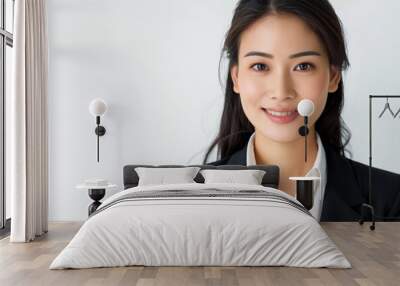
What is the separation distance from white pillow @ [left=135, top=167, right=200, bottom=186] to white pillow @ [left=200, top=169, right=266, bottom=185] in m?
0.22

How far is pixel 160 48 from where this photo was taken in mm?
7188

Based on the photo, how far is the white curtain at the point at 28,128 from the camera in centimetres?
584

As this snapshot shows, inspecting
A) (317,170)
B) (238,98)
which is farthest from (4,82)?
(317,170)

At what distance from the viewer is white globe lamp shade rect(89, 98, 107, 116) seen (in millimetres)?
6945

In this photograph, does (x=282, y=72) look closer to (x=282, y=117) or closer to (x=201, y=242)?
(x=282, y=117)

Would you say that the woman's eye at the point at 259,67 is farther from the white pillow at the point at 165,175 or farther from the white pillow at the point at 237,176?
the white pillow at the point at 165,175

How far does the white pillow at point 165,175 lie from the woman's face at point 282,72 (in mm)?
964

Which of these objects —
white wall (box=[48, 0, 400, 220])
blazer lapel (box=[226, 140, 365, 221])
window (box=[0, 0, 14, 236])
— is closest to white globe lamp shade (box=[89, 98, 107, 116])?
white wall (box=[48, 0, 400, 220])

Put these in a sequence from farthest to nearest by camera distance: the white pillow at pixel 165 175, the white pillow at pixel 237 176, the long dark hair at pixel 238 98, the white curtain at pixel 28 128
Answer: the long dark hair at pixel 238 98 < the white pillow at pixel 165 175 < the white pillow at pixel 237 176 < the white curtain at pixel 28 128

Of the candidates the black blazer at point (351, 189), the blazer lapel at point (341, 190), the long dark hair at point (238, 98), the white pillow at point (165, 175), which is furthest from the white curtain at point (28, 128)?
the blazer lapel at point (341, 190)

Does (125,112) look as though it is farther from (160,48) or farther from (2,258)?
(2,258)

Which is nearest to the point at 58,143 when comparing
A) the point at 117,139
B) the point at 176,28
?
the point at 117,139

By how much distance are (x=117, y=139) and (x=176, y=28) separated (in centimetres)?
149

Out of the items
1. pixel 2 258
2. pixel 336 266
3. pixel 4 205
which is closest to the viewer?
pixel 336 266
